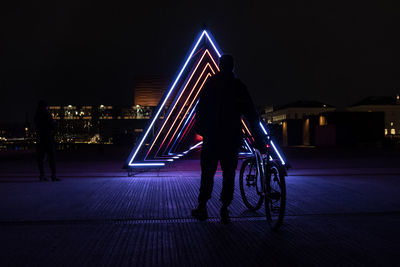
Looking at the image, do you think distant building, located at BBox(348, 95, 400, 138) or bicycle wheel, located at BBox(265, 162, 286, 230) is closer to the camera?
bicycle wheel, located at BBox(265, 162, 286, 230)

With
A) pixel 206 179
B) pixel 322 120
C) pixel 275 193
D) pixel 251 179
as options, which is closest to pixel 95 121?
pixel 322 120

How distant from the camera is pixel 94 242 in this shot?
4.01 meters

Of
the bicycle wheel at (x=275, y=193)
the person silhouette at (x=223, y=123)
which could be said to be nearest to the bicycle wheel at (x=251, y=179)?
the bicycle wheel at (x=275, y=193)

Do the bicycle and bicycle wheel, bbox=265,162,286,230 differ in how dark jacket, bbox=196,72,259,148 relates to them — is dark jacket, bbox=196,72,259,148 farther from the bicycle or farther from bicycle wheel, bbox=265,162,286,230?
bicycle wheel, bbox=265,162,286,230

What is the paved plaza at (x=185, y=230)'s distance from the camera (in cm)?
349

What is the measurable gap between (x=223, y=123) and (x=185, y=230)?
4.29ft

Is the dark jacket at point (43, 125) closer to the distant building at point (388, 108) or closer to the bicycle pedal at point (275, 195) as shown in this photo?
the bicycle pedal at point (275, 195)

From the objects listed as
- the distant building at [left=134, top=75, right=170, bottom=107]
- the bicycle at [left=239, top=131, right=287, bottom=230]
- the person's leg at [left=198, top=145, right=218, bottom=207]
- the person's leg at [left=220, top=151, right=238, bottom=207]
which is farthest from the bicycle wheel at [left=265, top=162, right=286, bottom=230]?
the distant building at [left=134, top=75, right=170, bottom=107]

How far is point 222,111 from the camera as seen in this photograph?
4.87 metres

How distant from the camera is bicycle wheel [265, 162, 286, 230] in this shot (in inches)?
168

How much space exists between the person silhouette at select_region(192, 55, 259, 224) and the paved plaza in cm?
45

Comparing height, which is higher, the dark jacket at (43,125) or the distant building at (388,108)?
the distant building at (388,108)

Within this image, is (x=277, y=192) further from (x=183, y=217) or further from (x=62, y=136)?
(x=62, y=136)

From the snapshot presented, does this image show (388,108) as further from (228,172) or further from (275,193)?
(275,193)
